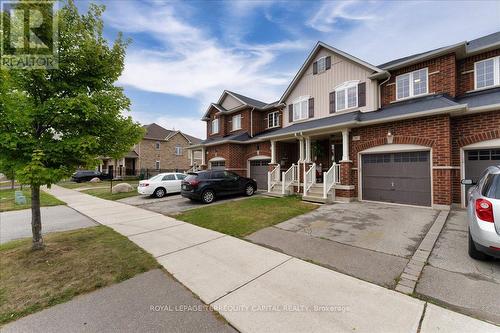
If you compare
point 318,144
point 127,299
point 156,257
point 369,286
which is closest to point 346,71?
point 318,144

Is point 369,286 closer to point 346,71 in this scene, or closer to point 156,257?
point 156,257

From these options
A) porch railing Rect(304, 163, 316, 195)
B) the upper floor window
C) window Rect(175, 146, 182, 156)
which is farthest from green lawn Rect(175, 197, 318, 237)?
window Rect(175, 146, 182, 156)

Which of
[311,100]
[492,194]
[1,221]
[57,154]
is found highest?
[311,100]

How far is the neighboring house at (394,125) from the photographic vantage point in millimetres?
8102

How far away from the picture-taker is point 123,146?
212 inches

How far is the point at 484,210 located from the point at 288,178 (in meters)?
9.47

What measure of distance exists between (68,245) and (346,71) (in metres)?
14.1

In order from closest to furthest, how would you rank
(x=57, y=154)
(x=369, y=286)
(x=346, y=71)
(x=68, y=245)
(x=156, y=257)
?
(x=369, y=286), (x=57, y=154), (x=156, y=257), (x=68, y=245), (x=346, y=71)

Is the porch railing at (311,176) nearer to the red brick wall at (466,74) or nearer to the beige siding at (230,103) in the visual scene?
the red brick wall at (466,74)

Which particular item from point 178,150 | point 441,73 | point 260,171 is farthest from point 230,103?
point 178,150

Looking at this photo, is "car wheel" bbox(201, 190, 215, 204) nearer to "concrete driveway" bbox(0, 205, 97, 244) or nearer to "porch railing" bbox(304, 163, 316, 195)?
"concrete driveway" bbox(0, 205, 97, 244)

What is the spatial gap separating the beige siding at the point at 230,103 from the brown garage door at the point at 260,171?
569 cm

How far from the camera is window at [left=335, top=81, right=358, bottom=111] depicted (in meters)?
11.7

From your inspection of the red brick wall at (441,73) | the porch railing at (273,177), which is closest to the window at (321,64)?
the red brick wall at (441,73)
